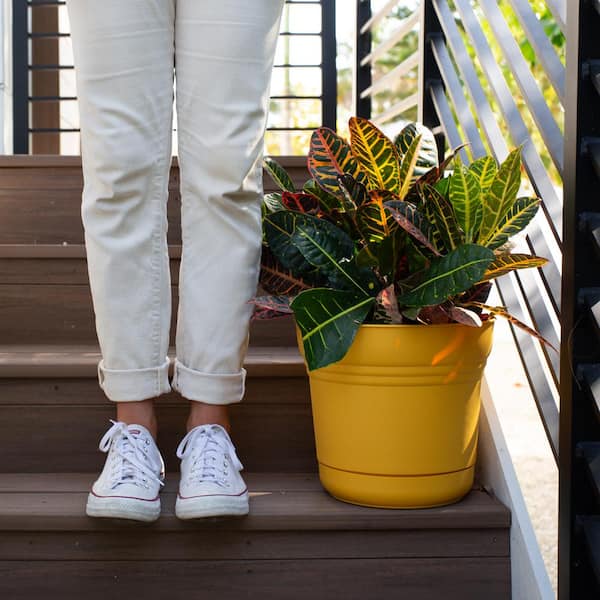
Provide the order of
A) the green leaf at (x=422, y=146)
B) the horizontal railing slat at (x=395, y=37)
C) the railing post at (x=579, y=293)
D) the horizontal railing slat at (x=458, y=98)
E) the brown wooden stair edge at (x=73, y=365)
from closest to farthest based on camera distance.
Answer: the railing post at (x=579, y=293)
the green leaf at (x=422, y=146)
the brown wooden stair edge at (x=73, y=365)
the horizontal railing slat at (x=458, y=98)
the horizontal railing slat at (x=395, y=37)

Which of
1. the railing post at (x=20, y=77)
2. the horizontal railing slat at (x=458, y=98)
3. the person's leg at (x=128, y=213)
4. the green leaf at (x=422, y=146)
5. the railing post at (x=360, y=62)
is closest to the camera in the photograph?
the person's leg at (x=128, y=213)

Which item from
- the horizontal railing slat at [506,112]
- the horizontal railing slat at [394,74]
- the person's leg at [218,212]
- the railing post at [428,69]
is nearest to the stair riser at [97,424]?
the person's leg at [218,212]

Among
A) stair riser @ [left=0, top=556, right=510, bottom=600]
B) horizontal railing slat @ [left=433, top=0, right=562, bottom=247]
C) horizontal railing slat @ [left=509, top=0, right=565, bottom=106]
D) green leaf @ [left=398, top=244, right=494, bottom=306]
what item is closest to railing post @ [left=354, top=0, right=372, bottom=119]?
horizontal railing slat @ [left=433, top=0, right=562, bottom=247]

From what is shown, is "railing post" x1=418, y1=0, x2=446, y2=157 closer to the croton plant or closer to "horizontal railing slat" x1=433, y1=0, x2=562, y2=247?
"horizontal railing slat" x1=433, y1=0, x2=562, y2=247

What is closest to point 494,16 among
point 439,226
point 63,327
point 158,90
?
point 439,226

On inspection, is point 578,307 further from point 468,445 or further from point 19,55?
point 19,55

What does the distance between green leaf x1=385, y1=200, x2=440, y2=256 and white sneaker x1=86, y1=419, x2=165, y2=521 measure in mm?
467

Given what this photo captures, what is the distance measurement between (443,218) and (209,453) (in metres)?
0.45

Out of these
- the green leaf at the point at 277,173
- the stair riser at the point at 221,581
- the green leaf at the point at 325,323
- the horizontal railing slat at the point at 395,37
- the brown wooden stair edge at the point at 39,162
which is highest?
the horizontal railing slat at the point at 395,37

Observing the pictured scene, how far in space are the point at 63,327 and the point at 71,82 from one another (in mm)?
2482

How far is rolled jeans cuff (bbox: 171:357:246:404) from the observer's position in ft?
3.91

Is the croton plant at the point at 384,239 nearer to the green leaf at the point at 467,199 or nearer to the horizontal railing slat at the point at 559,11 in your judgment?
the green leaf at the point at 467,199

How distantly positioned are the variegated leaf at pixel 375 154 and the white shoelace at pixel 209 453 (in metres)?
0.42

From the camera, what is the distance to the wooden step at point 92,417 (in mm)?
1337
